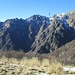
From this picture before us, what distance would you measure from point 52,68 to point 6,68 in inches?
126

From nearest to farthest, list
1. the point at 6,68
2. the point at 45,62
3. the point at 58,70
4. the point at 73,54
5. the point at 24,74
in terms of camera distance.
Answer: the point at 58,70
the point at 24,74
the point at 6,68
the point at 45,62
the point at 73,54

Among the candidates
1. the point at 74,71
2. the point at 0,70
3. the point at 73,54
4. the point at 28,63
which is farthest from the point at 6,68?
the point at 73,54

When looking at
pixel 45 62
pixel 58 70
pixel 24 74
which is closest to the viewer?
pixel 58 70

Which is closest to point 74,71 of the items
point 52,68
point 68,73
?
point 68,73

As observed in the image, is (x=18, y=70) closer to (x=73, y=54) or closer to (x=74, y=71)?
(x=74, y=71)

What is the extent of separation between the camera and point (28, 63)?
16.0 m

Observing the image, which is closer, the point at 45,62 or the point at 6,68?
the point at 6,68

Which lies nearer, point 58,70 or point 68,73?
point 58,70

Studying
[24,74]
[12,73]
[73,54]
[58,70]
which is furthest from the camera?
[73,54]

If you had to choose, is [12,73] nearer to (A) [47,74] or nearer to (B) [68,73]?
(A) [47,74]

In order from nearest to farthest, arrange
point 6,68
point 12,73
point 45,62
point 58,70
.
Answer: point 58,70 → point 12,73 → point 6,68 → point 45,62

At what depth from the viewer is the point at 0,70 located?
44.0 ft

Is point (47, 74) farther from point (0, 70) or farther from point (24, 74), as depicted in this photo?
point (0, 70)

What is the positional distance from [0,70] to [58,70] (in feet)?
12.0
